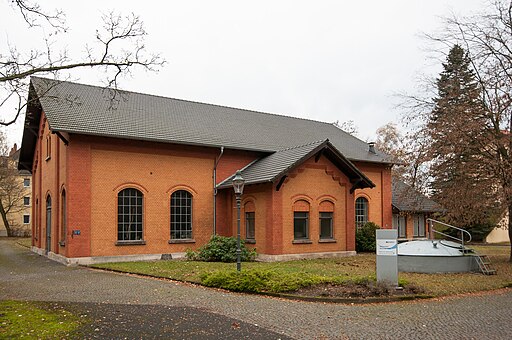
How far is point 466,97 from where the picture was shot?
20453 millimetres

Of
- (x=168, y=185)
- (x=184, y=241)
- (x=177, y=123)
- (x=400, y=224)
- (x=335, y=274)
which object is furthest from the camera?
(x=400, y=224)

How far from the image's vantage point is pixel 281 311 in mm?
10062

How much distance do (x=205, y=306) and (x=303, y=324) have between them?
255 cm

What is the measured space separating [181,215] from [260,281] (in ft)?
37.7

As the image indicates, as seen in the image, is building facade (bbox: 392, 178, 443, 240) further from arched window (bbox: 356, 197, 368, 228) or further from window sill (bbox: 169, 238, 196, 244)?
window sill (bbox: 169, 238, 196, 244)

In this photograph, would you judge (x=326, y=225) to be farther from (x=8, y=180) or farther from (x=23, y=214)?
(x=23, y=214)

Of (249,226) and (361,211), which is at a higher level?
(361,211)

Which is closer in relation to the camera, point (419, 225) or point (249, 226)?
point (249, 226)

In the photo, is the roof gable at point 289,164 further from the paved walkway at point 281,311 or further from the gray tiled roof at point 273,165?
the paved walkway at point 281,311

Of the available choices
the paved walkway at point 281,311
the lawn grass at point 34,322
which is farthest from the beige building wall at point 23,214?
the lawn grass at point 34,322

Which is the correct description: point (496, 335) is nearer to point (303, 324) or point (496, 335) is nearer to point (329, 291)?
point (303, 324)

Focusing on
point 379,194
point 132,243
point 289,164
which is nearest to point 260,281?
point 289,164

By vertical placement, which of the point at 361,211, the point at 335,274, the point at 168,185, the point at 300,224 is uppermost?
the point at 168,185

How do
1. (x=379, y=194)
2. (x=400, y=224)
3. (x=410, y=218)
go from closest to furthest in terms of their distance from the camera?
1. (x=379, y=194)
2. (x=400, y=224)
3. (x=410, y=218)
